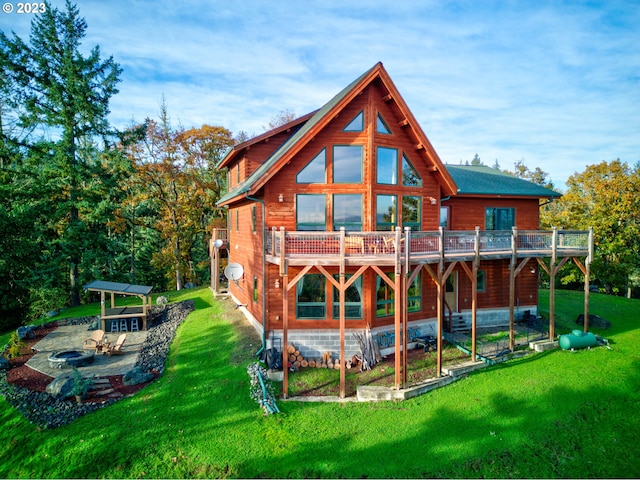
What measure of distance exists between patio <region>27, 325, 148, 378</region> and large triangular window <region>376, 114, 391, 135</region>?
13.5m

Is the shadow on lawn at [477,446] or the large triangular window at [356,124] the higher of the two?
the large triangular window at [356,124]

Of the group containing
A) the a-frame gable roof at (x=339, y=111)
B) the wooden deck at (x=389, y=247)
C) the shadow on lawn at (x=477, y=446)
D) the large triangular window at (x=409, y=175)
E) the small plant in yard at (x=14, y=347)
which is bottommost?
the shadow on lawn at (x=477, y=446)

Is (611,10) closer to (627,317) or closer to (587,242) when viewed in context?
(587,242)

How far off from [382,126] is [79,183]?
21.2 meters

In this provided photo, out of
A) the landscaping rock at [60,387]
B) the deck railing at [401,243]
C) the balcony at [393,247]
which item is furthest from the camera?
the deck railing at [401,243]

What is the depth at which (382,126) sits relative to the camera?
46.0 feet

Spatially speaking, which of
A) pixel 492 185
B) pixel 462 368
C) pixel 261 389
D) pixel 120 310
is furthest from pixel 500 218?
pixel 120 310

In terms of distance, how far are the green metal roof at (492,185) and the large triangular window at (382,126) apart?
17.6ft

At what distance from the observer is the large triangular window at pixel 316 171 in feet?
44.5

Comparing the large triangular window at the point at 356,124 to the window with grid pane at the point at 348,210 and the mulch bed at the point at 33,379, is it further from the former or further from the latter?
the mulch bed at the point at 33,379

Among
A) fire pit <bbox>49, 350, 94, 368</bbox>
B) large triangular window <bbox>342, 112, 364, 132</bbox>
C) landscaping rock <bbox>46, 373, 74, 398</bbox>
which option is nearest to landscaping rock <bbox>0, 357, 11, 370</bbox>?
fire pit <bbox>49, 350, 94, 368</bbox>

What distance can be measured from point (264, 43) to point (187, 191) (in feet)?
57.0

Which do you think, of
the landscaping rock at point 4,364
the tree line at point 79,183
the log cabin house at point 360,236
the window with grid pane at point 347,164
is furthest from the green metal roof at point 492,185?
the landscaping rock at point 4,364

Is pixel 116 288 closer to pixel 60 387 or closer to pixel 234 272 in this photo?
pixel 234 272
